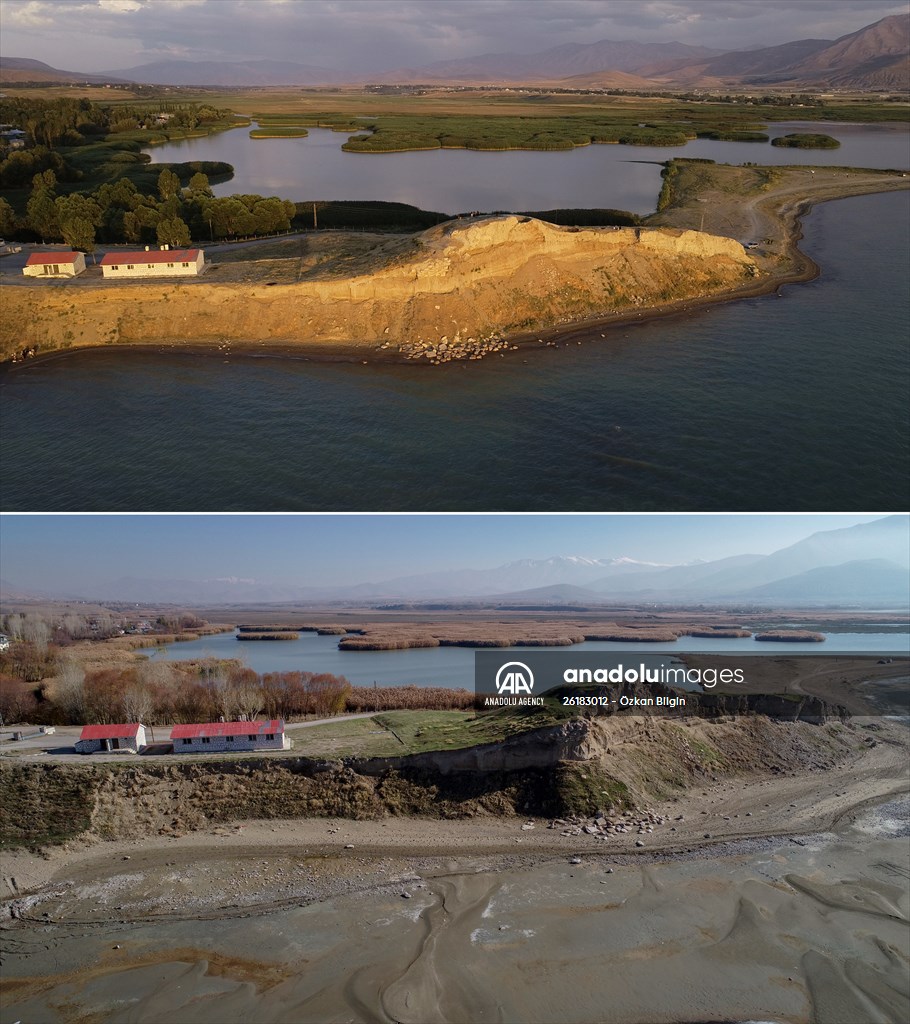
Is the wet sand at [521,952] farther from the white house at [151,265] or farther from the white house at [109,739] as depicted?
the white house at [151,265]

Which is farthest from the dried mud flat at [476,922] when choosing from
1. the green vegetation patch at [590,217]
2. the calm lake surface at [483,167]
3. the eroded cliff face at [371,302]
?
the calm lake surface at [483,167]

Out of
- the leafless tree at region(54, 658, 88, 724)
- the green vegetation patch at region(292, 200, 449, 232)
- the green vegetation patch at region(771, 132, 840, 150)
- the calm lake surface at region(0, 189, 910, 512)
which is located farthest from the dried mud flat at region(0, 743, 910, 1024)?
the green vegetation patch at region(771, 132, 840, 150)

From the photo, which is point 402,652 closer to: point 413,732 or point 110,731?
point 413,732

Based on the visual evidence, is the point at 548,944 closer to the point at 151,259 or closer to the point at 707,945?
the point at 707,945

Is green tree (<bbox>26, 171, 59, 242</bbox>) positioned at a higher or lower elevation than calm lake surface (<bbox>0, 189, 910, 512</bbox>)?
higher

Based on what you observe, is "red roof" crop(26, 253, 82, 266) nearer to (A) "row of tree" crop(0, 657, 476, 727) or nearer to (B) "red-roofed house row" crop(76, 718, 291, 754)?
(A) "row of tree" crop(0, 657, 476, 727)

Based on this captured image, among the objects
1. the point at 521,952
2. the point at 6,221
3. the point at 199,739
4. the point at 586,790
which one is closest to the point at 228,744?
the point at 199,739

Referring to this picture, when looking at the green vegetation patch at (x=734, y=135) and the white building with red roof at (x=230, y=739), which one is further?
the green vegetation patch at (x=734, y=135)

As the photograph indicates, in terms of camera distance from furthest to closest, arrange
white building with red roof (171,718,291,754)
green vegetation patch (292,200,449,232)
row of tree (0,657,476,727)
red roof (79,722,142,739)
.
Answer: green vegetation patch (292,200,449,232) < row of tree (0,657,476,727) < white building with red roof (171,718,291,754) < red roof (79,722,142,739)
